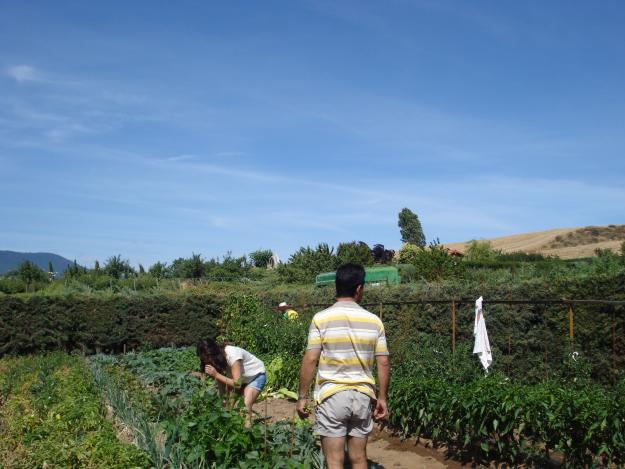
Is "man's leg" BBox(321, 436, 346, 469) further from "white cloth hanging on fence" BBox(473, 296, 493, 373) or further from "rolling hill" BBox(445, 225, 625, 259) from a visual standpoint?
"rolling hill" BBox(445, 225, 625, 259)

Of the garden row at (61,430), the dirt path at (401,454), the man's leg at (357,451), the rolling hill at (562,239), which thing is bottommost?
the dirt path at (401,454)

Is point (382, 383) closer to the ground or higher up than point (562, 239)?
closer to the ground

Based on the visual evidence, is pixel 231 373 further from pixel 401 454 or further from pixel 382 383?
pixel 382 383

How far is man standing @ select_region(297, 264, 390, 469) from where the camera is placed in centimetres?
435

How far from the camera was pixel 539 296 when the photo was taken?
Result: 10.4m

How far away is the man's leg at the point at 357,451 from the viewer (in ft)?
14.4

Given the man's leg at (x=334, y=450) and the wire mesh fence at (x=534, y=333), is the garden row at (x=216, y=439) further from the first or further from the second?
the wire mesh fence at (x=534, y=333)

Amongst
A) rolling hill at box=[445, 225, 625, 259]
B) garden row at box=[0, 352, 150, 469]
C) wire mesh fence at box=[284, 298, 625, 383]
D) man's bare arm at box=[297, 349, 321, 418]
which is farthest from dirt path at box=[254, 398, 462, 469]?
rolling hill at box=[445, 225, 625, 259]

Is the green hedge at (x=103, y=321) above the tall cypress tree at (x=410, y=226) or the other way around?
the other way around

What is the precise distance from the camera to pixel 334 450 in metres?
4.35

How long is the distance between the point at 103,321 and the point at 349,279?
651 inches

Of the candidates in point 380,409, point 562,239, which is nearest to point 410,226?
point 562,239

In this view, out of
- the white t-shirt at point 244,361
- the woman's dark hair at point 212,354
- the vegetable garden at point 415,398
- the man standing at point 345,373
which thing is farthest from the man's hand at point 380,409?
the woman's dark hair at point 212,354

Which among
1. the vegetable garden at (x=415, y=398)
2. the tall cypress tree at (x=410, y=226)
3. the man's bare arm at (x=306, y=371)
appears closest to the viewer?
the man's bare arm at (x=306, y=371)
